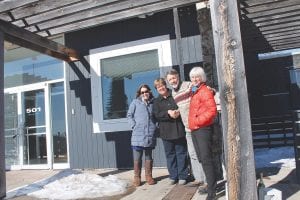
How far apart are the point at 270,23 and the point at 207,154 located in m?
3.35

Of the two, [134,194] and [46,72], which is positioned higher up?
[46,72]

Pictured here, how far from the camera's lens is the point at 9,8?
520 cm

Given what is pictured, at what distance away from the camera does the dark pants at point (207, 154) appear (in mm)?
4227

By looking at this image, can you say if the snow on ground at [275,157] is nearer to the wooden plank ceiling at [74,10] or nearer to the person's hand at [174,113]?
the person's hand at [174,113]

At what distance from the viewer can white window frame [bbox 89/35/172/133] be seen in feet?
23.6

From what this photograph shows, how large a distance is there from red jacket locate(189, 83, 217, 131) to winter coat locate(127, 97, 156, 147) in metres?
1.36

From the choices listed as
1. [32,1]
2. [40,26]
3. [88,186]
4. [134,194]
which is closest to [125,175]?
[88,186]

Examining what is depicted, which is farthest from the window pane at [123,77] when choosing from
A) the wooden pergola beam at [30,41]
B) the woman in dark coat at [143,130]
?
the woman in dark coat at [143,130]

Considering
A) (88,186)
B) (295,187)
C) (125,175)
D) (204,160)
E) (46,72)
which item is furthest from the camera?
(46,72)

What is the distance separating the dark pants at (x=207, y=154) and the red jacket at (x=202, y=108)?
3.5 inches

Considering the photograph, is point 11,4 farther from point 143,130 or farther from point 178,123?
point 178,123

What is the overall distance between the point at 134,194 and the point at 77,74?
12.3 ft

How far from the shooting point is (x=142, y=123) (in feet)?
18.5

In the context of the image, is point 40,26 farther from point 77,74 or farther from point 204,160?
point 204,160
